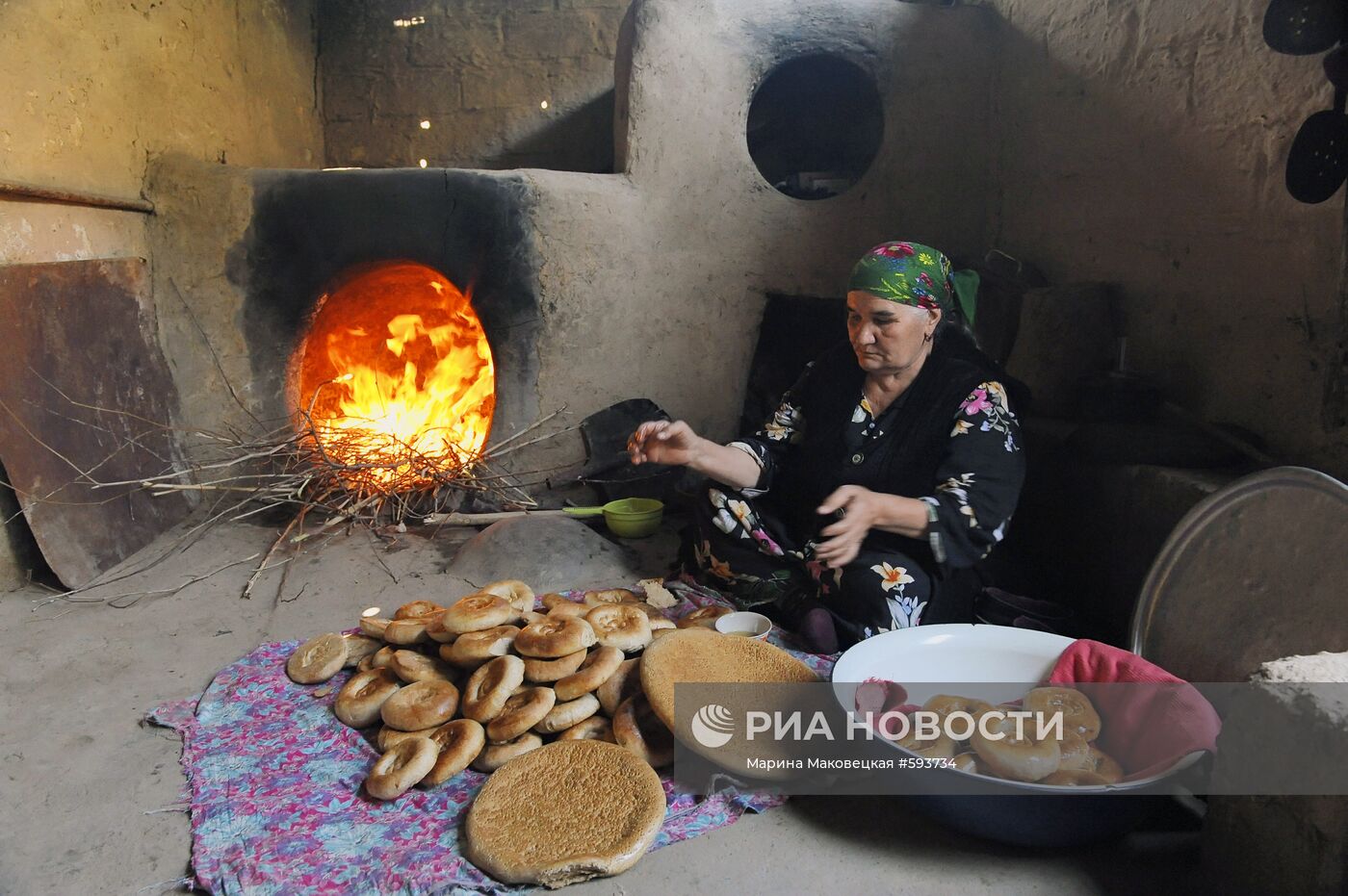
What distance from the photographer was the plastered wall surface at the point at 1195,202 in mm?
2551

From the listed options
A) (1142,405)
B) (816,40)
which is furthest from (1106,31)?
(1142,405)

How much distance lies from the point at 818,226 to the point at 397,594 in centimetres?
262

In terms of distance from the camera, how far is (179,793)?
205cm

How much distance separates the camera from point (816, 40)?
416 cm

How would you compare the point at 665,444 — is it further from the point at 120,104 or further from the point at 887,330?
the point at 120,104

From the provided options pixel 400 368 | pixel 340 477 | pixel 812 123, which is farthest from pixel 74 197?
pixel 812 123

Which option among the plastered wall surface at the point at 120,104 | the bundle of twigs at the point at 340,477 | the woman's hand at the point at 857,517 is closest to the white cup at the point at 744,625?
the woman's hand at the point at 857,517

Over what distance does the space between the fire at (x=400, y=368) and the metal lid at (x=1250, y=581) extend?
303 cm

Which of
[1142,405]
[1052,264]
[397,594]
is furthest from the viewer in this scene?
[1052,264]

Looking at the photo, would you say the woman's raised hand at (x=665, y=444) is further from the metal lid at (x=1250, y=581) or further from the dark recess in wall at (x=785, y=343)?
the dark recess in wall at (x=785, y=343)

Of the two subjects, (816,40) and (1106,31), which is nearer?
(1106,31)

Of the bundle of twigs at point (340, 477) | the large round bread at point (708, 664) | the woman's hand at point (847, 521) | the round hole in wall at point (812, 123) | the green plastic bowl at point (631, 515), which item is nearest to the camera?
the large round bread at point (708, 664)

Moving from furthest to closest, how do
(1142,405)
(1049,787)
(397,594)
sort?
(397,594), (1142,405), (1049,787)

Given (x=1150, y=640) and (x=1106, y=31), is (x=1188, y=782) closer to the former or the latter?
(x=1150, y=640)
